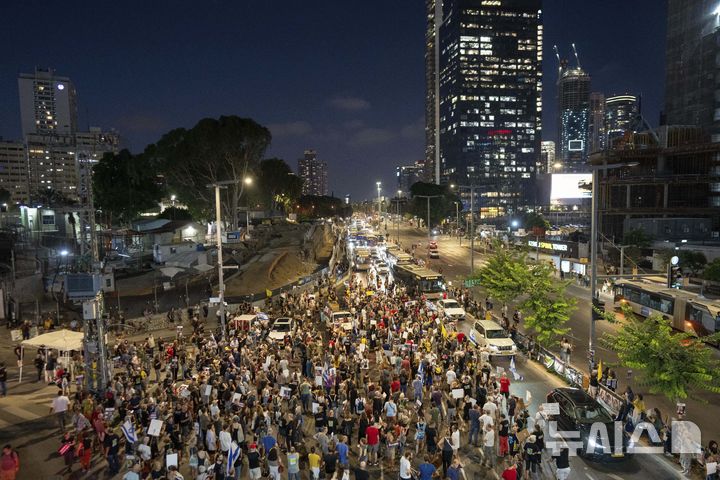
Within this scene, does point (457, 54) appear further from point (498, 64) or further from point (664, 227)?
point (664, 227)

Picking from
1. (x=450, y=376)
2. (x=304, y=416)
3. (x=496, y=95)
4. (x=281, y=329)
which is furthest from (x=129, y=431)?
(x=496, y=95)

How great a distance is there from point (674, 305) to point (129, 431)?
1067 inches

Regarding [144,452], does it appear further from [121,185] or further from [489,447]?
[121,185]

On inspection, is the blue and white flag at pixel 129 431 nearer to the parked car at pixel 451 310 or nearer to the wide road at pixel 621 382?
the wide road at pixel 621 382

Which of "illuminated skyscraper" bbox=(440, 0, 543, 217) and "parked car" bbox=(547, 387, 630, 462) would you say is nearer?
"parked car" bbox=(547, 387, 630, 462)

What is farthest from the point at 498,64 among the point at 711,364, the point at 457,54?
the point at 711,364

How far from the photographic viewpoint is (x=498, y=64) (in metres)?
178

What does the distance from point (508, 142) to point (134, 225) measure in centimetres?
15272

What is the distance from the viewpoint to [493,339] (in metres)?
21.8

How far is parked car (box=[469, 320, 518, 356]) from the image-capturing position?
21.1 m

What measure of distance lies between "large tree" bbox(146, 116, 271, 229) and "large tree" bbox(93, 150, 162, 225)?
6097mm

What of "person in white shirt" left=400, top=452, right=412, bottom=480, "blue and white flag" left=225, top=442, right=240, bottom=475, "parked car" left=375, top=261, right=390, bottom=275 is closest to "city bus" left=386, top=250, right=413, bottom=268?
"parked car" left=375, top=261, right=390, bottom=275

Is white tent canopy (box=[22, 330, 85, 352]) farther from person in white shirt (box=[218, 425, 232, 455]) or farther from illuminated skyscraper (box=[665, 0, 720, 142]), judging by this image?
illuminated skyscraper (box=[665, 0, 720, 142])

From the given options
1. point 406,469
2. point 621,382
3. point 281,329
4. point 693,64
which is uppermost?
point 693,64
